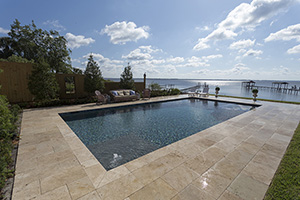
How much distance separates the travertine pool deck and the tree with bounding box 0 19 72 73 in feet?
54.8

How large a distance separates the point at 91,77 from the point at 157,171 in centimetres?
855

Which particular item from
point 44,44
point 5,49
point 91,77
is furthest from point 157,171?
point 5,49

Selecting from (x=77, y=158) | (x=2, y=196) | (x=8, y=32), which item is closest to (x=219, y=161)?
(x=77, y=158)

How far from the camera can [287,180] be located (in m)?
2.07

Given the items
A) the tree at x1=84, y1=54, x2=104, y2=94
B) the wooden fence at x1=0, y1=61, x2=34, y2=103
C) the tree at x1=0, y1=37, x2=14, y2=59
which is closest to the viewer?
the wooden fence at x1=0, y1=61, x2=34, y2=103

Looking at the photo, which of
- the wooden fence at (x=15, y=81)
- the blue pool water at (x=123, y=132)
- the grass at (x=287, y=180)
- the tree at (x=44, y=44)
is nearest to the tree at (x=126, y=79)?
the blue pool water at (x=123, y=132)

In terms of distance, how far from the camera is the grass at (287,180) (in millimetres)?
1802

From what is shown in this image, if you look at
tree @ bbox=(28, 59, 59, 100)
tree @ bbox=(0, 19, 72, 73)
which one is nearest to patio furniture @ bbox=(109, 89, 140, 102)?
tree @ bbox=(28, 59, 59, 100)

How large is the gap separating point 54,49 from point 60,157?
19011 mm

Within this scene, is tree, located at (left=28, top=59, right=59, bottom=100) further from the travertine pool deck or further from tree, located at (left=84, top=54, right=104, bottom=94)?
the travertine pool deck

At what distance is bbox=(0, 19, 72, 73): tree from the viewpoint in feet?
50.3

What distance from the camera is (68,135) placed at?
3.65m

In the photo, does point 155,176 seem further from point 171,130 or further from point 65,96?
point 65,96

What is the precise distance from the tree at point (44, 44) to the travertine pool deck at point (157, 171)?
1671 centimetres
